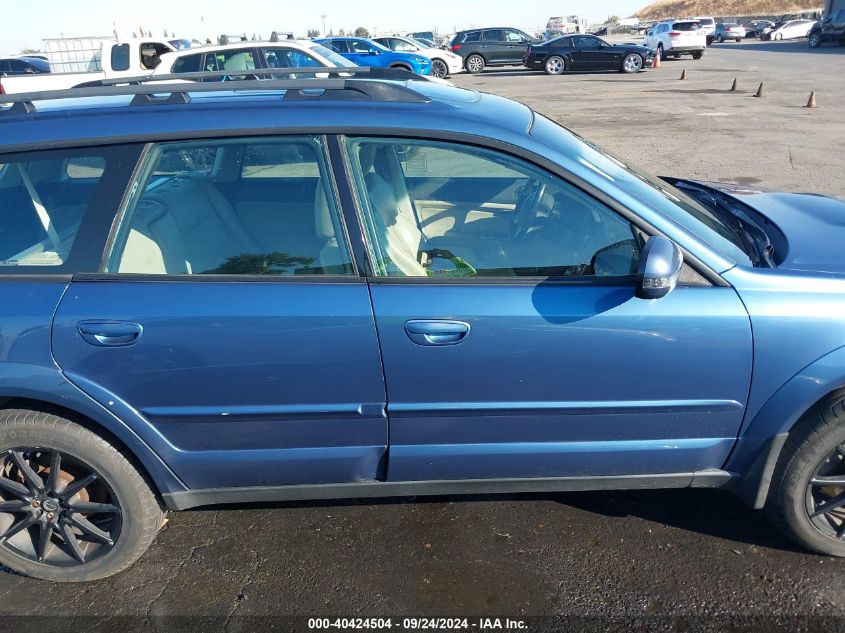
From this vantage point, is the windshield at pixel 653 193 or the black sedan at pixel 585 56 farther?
the black sedan at pixel 585 56

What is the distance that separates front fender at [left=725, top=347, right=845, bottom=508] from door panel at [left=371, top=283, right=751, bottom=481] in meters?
0.08

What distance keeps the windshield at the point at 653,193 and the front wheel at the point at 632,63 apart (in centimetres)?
2336

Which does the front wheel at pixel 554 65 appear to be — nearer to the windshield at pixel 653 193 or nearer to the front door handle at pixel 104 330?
the windshield at pixel 653 193

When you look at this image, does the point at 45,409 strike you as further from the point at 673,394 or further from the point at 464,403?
the point at 673,394

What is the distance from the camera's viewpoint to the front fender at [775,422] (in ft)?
7.12

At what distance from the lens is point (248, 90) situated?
2.61 meters

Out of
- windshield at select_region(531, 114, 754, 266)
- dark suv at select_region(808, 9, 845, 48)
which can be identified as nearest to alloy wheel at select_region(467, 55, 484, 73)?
dark suv at select_region(808, 9, 845, 48)

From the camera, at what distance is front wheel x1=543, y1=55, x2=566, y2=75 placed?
24.3m

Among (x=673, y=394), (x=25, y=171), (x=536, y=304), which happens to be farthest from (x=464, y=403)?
(x=25, y=171)

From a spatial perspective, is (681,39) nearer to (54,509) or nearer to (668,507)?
(668,507)

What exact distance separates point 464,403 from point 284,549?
1026 millimetres

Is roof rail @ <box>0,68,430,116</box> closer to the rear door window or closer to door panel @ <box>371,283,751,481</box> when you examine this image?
the rear door window

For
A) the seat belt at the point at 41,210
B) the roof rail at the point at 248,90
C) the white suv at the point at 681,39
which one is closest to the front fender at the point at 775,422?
the roof rail at the point at 248,90

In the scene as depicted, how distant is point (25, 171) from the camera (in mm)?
2311
